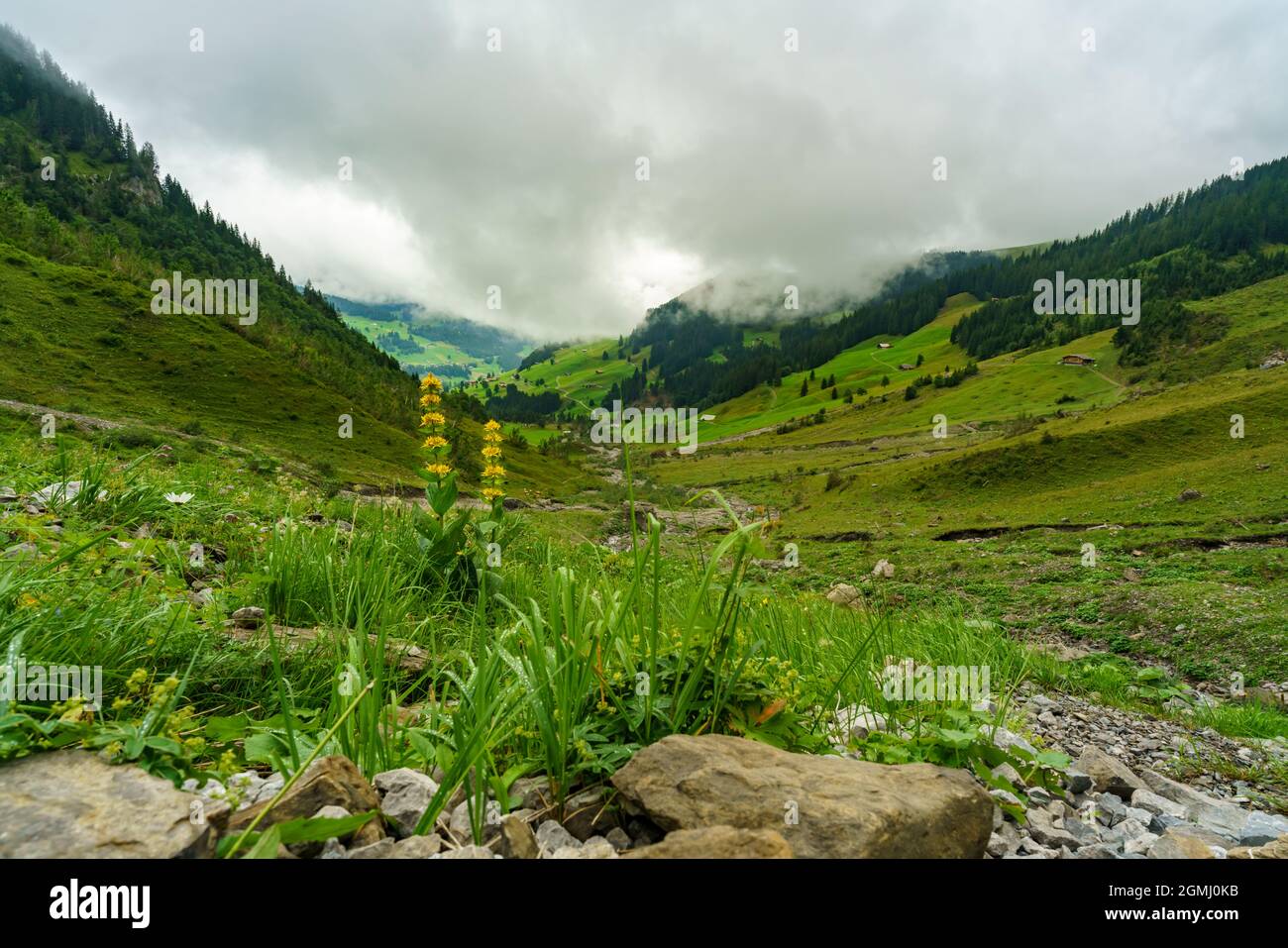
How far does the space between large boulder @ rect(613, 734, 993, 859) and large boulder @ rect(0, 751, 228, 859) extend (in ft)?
5.07

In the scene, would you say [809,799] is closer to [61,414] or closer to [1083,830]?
[1083,830]

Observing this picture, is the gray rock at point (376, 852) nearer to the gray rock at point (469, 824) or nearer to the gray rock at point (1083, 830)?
the gray rock at point (469, 824)

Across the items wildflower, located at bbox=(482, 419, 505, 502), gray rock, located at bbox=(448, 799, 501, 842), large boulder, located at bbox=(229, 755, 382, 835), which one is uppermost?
wildflower, located at bbox=(482, 419, 505, 502)

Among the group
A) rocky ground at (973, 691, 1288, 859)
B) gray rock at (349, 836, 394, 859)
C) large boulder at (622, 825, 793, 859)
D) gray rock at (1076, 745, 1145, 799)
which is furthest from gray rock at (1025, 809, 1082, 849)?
gray rock at (349, 836, 394, 859)

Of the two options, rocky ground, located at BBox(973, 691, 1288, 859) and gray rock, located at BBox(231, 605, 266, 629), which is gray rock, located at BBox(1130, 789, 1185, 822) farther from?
gray rock, located at BBox(231, 605, 266, 629)

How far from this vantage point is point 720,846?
2053 millimetres

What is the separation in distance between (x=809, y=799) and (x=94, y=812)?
2558mm

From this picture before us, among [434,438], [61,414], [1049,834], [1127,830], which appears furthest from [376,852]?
[61,414]

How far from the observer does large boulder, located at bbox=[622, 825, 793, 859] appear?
2.03m

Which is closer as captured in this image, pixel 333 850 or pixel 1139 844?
pixel 333 850

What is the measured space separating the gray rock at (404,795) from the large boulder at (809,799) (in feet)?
2.62

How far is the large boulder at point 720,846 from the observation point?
6.67ft
